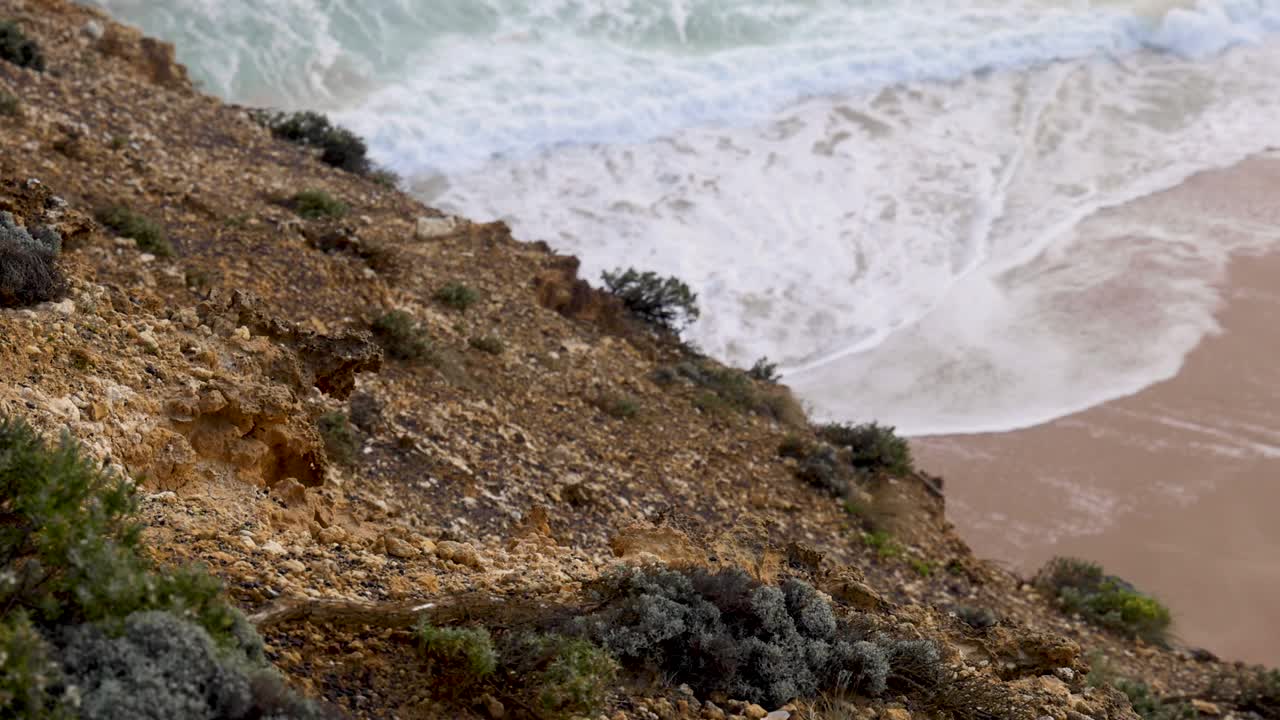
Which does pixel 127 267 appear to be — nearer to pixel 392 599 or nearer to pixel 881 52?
pixel 392 599

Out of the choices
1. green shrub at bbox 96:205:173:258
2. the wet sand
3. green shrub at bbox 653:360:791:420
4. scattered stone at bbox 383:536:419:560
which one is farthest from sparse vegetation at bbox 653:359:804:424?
scattered stone at bbox 383:536:419:560

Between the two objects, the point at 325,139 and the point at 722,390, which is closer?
the point at 722,390

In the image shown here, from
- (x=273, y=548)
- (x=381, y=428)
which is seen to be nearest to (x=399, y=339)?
(x=381, y=428)

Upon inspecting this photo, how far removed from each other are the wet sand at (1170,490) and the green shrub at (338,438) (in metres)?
6.74

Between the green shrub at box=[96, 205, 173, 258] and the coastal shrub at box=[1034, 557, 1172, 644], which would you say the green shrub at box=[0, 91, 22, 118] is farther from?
the coastal shrub at box=[1034, 557, 1172, 644]

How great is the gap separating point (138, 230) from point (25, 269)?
187cm

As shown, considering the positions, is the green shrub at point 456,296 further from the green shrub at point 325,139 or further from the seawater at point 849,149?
the seawater at point 849,149

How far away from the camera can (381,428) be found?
20.5 feet

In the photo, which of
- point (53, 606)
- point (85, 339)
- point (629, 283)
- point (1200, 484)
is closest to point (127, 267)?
point (85, 339)

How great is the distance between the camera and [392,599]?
12.9 feet

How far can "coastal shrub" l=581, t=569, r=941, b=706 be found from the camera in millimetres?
4020

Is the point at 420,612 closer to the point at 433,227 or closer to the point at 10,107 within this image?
the point at 10,107

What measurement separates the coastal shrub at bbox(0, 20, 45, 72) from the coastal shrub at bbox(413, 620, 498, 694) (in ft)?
24.9

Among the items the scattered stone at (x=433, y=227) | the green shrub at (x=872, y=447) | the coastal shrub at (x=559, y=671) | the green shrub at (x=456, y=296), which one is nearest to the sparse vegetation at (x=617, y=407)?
the green shrub at (x=456, y=296)
